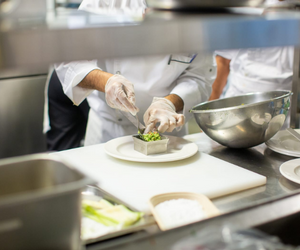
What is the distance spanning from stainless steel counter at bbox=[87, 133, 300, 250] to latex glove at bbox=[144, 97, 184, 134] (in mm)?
173

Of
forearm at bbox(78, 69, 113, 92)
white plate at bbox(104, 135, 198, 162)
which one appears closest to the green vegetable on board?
white plate at bbox(104, 135, 198, 162)

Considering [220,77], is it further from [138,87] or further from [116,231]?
[116,231]

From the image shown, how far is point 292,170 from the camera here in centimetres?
107

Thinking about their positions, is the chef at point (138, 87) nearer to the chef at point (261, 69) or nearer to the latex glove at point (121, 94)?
the latex glove at point (121, 94)

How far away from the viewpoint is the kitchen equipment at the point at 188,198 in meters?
0.80

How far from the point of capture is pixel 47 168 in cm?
66

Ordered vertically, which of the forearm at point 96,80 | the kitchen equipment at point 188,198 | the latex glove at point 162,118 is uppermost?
the forearm at point 96,80

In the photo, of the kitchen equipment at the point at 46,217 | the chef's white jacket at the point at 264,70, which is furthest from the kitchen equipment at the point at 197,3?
the chef's white jacket at the point at 264,70

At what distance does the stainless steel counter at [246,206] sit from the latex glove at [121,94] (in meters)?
0.36

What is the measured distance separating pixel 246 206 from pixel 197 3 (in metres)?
0.45

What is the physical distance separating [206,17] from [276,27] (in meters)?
0.13

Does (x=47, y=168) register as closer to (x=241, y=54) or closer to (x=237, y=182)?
(x=237, y=182)

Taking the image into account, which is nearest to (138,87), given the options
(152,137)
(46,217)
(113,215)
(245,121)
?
(152,137)

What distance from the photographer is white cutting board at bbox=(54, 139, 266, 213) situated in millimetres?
1002
